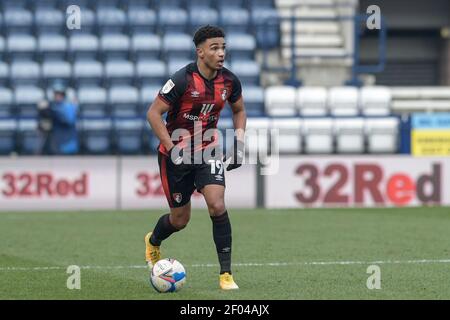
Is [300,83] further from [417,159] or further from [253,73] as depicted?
[417,159]

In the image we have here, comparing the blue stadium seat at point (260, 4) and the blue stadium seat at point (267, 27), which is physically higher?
the blue stadium seat at point (260, 4)

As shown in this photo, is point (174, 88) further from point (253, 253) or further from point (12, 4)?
point (12, 4)

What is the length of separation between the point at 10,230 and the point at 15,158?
12.9 ft

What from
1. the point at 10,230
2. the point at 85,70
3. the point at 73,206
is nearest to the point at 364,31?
the point at 85,70

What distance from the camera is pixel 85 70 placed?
2217cm

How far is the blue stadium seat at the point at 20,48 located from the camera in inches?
888

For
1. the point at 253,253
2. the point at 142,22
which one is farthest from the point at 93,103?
the point at 253,253

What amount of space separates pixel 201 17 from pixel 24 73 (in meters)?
4.05

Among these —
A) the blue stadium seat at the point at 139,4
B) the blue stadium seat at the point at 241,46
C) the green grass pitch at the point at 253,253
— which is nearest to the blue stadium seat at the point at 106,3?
the blue stadium seat at the point at 139,4

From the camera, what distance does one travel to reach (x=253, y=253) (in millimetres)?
11695

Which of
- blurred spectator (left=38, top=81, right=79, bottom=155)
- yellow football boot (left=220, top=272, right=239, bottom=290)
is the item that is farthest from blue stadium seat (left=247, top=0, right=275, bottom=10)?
yellow football boot (left=220, top=272, right=239, bottom=290)

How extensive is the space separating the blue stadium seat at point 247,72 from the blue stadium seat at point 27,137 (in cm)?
437

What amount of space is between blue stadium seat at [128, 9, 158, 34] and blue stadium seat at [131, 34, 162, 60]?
10.7 inches

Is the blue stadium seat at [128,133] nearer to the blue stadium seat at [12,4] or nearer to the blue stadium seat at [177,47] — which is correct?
the blue stadium seat at [177,47]
